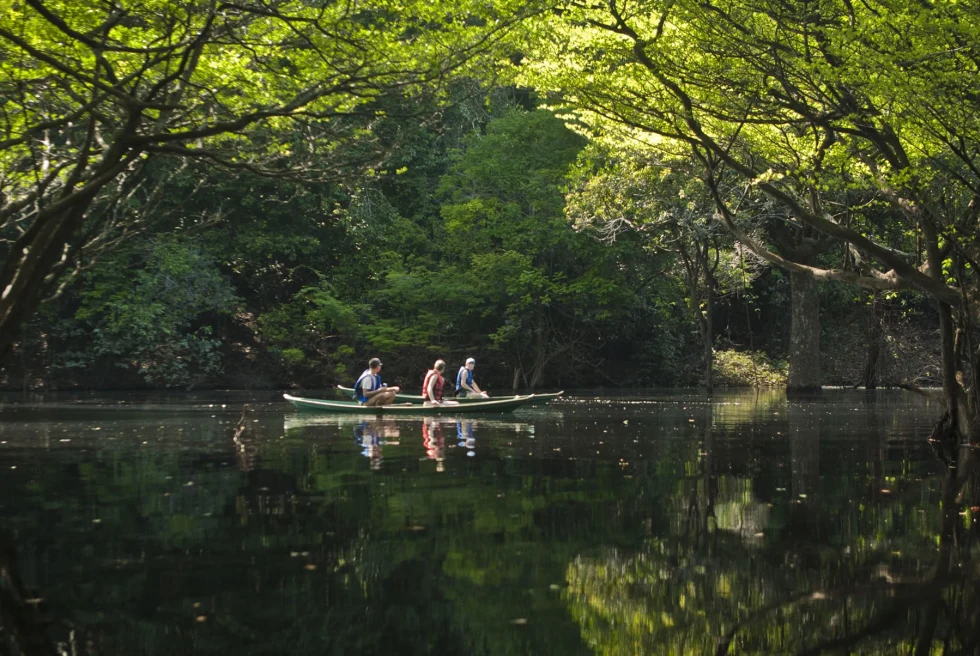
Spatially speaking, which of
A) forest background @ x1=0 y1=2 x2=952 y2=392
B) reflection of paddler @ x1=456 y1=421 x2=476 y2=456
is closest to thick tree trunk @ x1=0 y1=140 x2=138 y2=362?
reflection of paddler @ x1=456 y1=421 x2=476 y2=456

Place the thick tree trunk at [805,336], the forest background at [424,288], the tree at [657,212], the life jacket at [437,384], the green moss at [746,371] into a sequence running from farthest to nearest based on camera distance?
the green moss at [746,371] → the forest background at [424,288] → the thick tree trunk at [805,336] → the tree at [657,212] → the life jacket at [437,384]

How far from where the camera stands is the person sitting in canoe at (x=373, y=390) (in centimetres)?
2628

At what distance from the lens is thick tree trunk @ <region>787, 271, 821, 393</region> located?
37188 mm

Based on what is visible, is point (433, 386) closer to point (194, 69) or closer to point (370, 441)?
point (370, 441)

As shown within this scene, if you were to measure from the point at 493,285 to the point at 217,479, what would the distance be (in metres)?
28.9

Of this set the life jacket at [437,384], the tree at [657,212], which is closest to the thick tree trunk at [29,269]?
the life jacket at [437,384]

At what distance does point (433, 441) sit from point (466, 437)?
1127 millimetres

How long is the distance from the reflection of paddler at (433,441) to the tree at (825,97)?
20.1 feet

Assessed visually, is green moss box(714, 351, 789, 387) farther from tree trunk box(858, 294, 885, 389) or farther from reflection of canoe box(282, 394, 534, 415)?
reflection of canoe box(282, 394, 534, 415)

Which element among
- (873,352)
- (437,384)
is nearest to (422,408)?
(437,384)

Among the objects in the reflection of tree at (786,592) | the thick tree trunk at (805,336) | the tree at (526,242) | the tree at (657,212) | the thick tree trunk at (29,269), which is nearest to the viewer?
the reflection of tree at (786,592)

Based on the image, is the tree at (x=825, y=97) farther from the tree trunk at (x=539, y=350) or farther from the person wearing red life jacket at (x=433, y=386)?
the tree trunk at (x=539, y=350)

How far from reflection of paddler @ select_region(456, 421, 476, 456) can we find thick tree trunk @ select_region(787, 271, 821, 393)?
16147mm

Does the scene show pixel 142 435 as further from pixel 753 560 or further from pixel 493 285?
pixel 493 285
